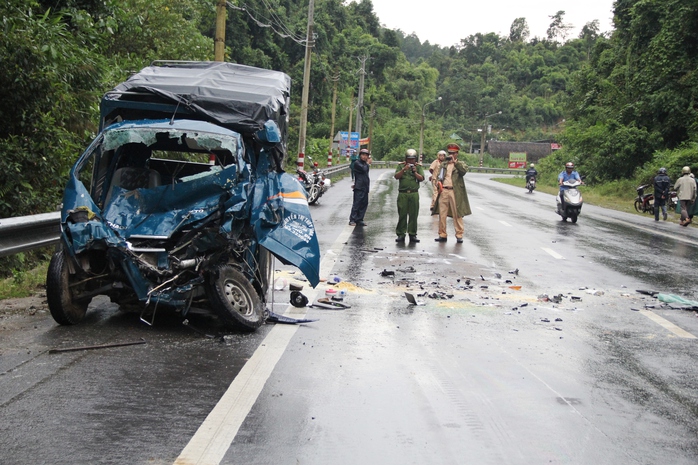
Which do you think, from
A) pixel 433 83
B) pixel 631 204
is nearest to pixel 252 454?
pixel 631 204

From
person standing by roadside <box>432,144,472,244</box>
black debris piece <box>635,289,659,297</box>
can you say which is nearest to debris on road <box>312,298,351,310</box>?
black debris piece <box>635,289,659,297</box>

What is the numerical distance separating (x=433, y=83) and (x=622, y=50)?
83085mm

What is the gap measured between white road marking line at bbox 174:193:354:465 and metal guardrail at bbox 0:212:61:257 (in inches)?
118

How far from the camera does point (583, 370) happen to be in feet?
20.0

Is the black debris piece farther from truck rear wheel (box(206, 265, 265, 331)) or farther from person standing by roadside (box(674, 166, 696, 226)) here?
person standing by roadside (box(674, 166, 696, 226))

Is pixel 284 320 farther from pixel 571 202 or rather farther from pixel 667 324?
pixel 571 202

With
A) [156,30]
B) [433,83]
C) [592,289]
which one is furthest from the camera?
[433,83]

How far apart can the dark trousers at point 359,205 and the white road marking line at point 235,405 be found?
33.1ft

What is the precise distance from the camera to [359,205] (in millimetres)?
17203

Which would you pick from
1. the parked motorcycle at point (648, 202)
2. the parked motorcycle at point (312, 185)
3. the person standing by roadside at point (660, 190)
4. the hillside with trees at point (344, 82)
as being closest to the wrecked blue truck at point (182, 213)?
the hillside with trees at point (344, 82)

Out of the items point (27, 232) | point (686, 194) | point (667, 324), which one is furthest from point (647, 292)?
point (686, 194)

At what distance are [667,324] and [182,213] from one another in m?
5.36

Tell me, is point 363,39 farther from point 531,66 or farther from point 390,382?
point 390,382

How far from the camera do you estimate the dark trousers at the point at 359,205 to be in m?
17.1
